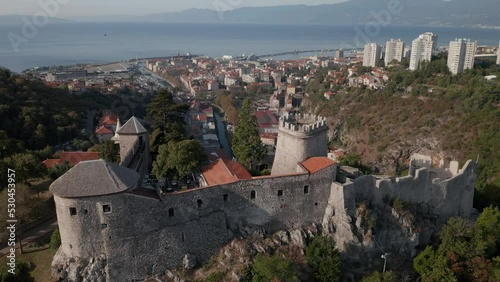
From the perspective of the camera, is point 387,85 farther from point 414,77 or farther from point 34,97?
point 34,97

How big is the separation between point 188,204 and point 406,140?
47.8m

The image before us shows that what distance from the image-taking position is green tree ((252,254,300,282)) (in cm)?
1990

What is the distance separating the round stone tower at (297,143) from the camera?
24078mm

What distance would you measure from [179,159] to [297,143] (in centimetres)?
728

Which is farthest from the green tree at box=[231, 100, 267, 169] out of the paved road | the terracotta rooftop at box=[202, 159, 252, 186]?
the paved road

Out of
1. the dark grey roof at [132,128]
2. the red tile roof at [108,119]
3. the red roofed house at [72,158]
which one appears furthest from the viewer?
the red tile roof at [108,119]

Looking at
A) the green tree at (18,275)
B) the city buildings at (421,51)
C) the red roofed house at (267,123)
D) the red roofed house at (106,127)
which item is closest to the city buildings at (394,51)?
the city buildings at (421,51)

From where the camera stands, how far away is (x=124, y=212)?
19.3 m

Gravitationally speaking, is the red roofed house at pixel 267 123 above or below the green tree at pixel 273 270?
below

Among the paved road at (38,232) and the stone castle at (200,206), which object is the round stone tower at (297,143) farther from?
the paved road at (38,232)

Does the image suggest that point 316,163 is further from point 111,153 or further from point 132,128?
point 111,153

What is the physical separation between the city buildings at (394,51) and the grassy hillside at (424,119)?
28677mm

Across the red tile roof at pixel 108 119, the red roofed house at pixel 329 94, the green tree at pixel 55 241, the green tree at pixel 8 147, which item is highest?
the green tree at pixel 8 147

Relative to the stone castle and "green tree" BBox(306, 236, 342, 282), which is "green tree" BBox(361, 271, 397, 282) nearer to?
"green tree" BBox(306, 236, 342, 282)
